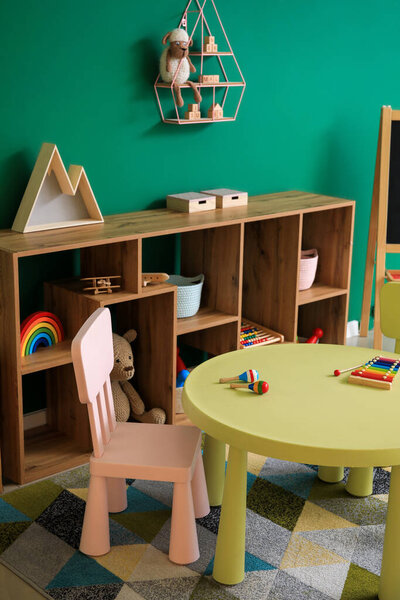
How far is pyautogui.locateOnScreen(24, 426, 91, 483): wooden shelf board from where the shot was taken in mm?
2711

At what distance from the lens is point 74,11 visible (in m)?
2.81

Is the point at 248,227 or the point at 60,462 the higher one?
the point at 248,227

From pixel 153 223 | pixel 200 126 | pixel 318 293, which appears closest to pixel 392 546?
pixel 153 223

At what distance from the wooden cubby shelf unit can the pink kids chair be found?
44cm

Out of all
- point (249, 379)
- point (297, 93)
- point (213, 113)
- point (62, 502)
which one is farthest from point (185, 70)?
point (62, 502)

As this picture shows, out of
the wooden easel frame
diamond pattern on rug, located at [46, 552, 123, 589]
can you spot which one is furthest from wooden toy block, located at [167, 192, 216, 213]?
diamond pattern on rug, located at [46, 552, 123, 589]

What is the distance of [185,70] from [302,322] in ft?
5.07

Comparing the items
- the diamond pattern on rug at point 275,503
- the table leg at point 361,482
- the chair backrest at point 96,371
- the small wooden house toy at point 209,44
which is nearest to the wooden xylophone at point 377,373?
the table leg at point 361,482

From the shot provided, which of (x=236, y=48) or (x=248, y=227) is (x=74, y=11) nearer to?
(x=236, y=48)

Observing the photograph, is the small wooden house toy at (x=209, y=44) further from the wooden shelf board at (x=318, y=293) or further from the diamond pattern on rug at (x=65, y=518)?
the diamond pattern on rug at (x=65, y=518)

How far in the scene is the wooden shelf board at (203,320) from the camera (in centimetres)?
307

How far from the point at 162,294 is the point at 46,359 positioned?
1.84ft

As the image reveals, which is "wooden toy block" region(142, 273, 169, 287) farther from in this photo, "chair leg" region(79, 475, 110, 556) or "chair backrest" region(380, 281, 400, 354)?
"chair leg" region(79, 475, 110, 556)

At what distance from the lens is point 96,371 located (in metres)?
2.11
